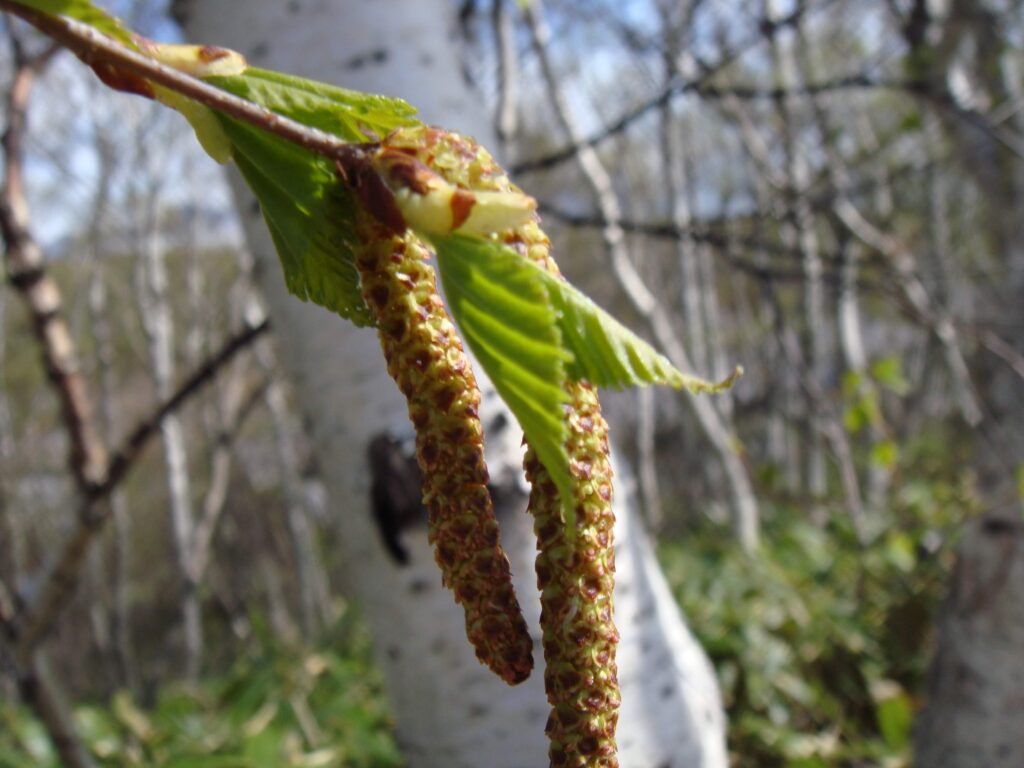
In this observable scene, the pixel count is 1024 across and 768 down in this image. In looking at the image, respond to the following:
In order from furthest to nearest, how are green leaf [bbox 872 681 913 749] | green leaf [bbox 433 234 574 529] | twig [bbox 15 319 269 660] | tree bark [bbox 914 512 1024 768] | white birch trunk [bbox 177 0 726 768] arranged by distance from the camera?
green leaf [bbox 872 681 913 749] → tree bark [bbox 914 512 1024 768] → twig [bbox 15 319 269 660] → white birch trunk [bbox 177 0 726 768] → green leaf [bbox 433 234 574 529]

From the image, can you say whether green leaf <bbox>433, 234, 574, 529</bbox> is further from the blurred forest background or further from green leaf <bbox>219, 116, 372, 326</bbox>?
the blurred forest background

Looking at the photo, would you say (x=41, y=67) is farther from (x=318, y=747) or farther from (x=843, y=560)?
(x=843, y=560)

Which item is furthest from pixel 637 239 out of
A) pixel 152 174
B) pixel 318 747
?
pixel 318 747

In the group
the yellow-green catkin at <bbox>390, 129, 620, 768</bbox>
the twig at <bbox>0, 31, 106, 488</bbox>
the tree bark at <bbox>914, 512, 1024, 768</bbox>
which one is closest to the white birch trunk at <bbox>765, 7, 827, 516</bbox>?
the tree bark at <bbox>914, 512, 1024, 768</bbox>

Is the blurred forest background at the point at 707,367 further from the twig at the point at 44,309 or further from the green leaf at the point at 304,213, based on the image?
the green leaf at the point at 304,213

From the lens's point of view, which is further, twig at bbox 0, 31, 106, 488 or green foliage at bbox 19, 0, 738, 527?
twig at bbox 0, 31, 106, 488

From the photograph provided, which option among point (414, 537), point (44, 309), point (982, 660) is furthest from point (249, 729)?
point (982, 660)

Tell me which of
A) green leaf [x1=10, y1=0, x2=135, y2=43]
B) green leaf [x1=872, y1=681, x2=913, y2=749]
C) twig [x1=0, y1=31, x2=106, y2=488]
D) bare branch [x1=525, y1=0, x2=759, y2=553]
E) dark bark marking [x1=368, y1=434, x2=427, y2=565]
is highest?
bare branch [x1=525, y1=0, x2=759, y2=553]
